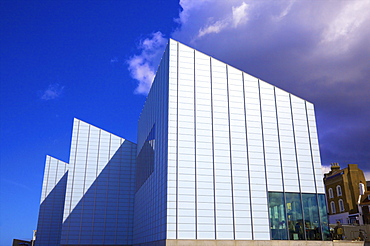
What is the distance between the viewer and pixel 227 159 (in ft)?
113

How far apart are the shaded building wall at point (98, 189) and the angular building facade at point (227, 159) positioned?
54.3 ft

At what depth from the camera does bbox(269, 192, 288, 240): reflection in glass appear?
33.1 metres

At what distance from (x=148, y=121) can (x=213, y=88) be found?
1510 centimetres

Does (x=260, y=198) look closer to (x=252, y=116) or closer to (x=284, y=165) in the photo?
(x=284, y=165)

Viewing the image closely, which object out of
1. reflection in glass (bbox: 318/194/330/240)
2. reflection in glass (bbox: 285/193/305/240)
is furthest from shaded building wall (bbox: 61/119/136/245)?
reflection in glass (bbox: 318/194/330/240)

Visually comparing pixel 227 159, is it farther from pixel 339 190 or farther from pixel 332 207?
pixel 332 207

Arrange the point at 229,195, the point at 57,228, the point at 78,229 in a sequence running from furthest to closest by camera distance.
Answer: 1. the point at 57,228
2. the point at 78,229
3. the point at 229,195

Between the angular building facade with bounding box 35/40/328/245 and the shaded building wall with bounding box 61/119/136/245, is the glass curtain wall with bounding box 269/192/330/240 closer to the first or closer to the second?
the angular building facade with bounding box 35/40/328/245

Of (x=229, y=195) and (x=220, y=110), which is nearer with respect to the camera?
(x=229, y=195)

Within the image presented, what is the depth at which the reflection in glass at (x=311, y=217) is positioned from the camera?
34.0 metres

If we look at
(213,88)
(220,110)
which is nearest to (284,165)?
(220,110)

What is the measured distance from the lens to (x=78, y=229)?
5512 centimetres

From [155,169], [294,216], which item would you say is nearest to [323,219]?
[294,216]

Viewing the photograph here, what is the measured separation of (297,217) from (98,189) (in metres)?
35.2
